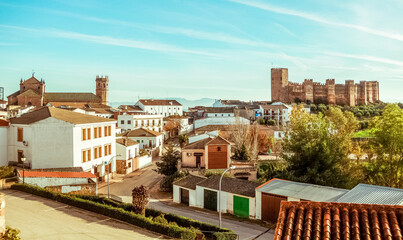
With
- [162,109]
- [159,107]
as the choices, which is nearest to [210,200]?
[159,107]

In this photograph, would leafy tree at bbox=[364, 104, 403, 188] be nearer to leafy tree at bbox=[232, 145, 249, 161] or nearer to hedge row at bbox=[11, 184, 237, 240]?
leafy tree at bbox=[232, 145, 249, 161]

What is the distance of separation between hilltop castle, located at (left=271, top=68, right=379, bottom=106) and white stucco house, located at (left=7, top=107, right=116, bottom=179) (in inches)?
3788

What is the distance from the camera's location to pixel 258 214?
21.6 meters

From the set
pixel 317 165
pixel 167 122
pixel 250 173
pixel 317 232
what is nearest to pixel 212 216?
pixel 317 165

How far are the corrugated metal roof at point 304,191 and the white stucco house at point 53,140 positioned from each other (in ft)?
41.8

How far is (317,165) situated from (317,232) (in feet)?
66.2

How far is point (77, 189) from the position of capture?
78.7 feet

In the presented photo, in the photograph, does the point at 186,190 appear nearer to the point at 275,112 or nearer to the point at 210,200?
the point at 210,200

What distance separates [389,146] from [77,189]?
2420 centimetres

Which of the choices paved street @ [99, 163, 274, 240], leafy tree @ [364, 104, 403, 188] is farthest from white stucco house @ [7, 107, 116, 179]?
leafy tree @ [364, 104, 403, 188]

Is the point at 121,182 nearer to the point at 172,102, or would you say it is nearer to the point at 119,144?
→ the point at 119,144

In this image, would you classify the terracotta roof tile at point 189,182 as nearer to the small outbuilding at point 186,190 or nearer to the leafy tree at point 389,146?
the small outbuilding at point 186,190

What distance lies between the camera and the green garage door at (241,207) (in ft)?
73.2

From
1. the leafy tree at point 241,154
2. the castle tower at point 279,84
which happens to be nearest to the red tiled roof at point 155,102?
the castle tower at point 279,84
